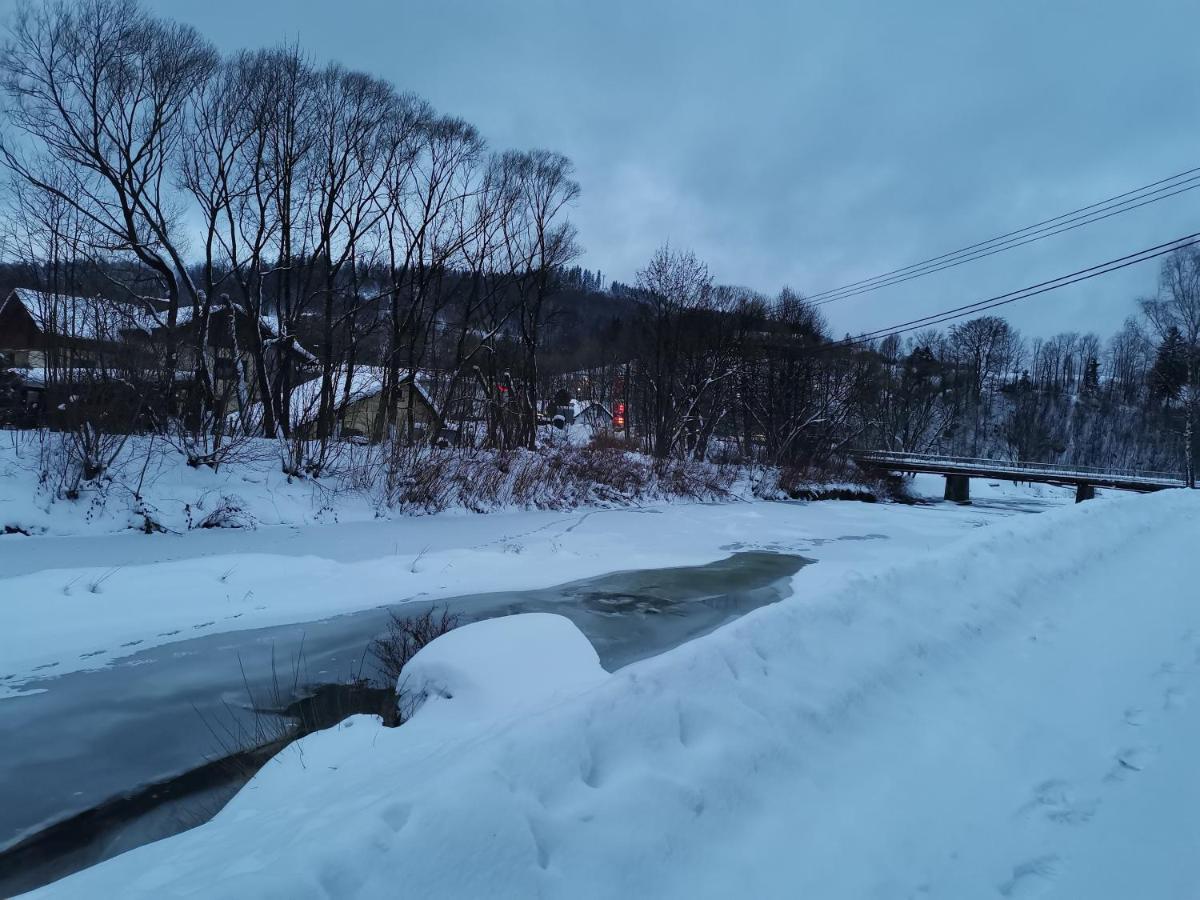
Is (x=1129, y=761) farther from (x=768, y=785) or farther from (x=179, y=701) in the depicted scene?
(x=179, y=701)

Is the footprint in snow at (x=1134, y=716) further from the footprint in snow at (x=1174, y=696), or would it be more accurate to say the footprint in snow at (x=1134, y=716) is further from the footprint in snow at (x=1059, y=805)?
the footprint in snow at (x=1059, y=805)

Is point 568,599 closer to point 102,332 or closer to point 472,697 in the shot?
point 472,697

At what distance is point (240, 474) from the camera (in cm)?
1295

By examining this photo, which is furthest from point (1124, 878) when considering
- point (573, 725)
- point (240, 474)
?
point (240, 474)

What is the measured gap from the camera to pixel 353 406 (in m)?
19.6

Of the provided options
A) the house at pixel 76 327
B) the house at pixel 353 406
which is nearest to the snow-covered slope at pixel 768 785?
the house at pixel 76 327

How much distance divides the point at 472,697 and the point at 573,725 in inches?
70.4

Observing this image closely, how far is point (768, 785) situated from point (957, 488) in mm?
42224

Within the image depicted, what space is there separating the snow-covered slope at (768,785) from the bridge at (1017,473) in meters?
33.7

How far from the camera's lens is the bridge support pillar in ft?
125

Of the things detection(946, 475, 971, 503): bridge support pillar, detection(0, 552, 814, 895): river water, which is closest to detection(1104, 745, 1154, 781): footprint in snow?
detection(0, 552, 814, 895): river water

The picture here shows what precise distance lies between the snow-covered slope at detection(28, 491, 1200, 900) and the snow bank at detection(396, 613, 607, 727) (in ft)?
0.17

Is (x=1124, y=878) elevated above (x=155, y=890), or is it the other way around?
(x=155, y=890)

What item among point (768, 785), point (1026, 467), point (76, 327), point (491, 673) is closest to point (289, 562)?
point (491, 673)
